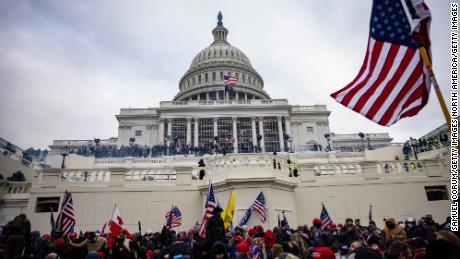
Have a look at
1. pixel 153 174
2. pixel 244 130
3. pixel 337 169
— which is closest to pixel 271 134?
pixel 244 130

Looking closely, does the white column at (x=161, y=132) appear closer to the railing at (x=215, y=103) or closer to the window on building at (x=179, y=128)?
the window on building at (x=179, y=128)

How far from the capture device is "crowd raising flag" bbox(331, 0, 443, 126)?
19.9 feet

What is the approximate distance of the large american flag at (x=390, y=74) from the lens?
6.12m

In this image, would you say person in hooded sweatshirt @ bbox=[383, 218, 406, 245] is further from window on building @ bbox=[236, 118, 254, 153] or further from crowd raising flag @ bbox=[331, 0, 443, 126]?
window on building @ bbox=[236, 118, 254, 153]

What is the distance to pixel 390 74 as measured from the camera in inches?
257

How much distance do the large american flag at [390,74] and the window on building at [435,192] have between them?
41.0 feet

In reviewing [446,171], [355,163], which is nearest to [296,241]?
[355,163]

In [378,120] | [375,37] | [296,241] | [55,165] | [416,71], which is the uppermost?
[55,165]

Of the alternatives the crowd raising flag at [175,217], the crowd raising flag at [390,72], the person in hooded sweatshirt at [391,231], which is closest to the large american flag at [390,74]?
the crowd raising flag at [390,72]

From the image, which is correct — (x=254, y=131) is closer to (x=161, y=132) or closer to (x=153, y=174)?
(x=161, y=132)

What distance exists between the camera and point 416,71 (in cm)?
611

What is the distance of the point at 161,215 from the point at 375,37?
1274 centimetres

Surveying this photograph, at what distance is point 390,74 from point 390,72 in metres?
0.05

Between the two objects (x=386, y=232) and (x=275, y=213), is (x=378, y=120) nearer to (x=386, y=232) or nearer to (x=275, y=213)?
(x=386, y=232)
